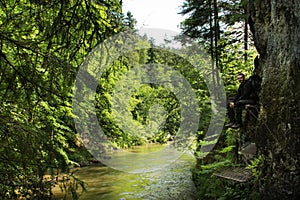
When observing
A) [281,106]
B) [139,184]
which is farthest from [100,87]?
[139,184]

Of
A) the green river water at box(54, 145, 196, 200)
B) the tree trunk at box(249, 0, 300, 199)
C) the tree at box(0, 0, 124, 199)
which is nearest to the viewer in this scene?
the tree at box(0, 0, 124, 199)

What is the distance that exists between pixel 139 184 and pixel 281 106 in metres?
6.73

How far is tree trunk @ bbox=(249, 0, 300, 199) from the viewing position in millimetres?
4867

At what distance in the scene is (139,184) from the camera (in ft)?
35.2

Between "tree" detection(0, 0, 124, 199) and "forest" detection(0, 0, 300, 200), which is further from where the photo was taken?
"forest" detection(0, 0, 300, 200)

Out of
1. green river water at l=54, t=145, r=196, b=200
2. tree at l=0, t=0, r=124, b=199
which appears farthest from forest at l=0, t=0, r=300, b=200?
green river water at l=54, t=145, r=196, b=200

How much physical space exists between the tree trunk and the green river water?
143 inches

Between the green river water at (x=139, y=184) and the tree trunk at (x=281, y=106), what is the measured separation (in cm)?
363

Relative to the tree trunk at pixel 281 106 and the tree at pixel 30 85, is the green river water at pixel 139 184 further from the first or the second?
the tree at pixel 30 85

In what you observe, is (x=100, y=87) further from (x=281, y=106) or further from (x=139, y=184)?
(x=139, y=184)

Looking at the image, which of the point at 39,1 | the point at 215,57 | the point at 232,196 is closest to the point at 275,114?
the point at 232,196

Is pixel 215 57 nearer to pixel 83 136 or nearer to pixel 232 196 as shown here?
pixel 83 136

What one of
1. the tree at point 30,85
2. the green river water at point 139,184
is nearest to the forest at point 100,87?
the tree at point 30,85

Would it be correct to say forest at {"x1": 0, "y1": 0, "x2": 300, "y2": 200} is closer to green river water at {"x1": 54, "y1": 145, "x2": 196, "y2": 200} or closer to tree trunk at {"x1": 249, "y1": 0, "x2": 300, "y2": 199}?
tree trunk at {"x1": 249, "y1": 0, "x2": 300, "y2": 199}
